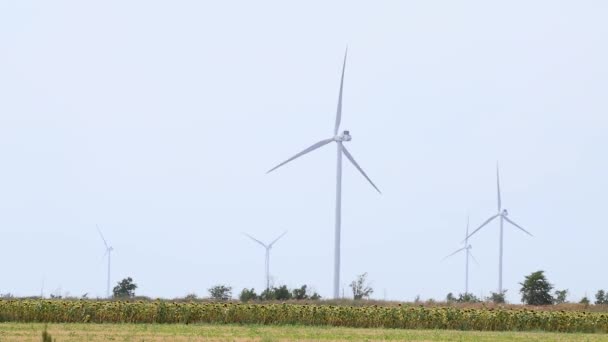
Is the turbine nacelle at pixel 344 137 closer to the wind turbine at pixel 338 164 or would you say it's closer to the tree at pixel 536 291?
the wind turbine at pixel 338 164

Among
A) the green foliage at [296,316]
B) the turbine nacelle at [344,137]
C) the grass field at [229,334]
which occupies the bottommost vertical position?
the grass field at [229,334]

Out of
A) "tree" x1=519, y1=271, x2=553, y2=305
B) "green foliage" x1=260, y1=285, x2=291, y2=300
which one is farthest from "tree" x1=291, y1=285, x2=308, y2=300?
"tree" x1=519, y1=271, x2=553, y2=305

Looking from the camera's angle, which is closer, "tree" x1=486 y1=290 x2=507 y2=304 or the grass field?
the grass field

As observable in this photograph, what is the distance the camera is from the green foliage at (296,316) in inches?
2579

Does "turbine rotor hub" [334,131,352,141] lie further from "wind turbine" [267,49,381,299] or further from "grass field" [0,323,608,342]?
"grass field" [0,323,608,342]

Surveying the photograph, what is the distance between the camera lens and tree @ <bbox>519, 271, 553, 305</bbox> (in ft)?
325

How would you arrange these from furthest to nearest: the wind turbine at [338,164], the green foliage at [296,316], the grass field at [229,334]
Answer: the wind turbine at [338,164]
the green foliage at [296,316]
the grass field at [229,334]

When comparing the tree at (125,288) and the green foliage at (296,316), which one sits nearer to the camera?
the green foliage at (296,316)

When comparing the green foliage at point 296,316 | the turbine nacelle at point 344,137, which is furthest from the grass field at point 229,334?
the turbine nacelle at point 344,137

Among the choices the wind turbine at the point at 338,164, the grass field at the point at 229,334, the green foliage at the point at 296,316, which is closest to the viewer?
the grass field at the point at 229,334

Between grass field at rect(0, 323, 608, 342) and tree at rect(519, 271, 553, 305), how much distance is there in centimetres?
3366

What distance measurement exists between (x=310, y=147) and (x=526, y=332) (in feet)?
78.6

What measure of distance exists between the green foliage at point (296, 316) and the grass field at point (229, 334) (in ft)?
11.9

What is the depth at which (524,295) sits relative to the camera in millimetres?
99312
